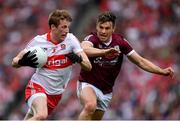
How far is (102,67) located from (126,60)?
247 inches

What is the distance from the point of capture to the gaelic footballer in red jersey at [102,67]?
1002 cm

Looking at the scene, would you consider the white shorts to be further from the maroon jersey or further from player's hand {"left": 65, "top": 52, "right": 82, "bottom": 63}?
player's hand {"left": 65, "top": 52, "right": 82, "bottom": 63}

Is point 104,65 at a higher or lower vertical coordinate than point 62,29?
lower

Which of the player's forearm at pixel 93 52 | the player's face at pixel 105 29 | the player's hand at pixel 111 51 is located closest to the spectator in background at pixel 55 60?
the player's forearm at pixel 93 52

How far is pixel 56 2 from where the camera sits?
66.7 feet

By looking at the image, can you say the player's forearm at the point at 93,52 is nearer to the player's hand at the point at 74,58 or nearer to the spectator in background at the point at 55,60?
the spectator in background at the point at 55,60

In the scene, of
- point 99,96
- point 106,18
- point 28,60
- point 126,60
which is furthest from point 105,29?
point 126,60

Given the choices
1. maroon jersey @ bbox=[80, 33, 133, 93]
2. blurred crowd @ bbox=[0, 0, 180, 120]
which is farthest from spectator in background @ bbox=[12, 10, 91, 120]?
blurred crowd @ bbox=[0, 0, 180, 120]

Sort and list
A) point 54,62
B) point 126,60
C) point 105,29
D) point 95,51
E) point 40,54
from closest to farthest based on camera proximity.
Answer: point 40,54
point 54,62
point 95,51
point 105,29
point 126,60

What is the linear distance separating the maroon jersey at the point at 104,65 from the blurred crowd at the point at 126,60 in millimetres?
4418

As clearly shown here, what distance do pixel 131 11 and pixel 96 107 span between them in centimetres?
791

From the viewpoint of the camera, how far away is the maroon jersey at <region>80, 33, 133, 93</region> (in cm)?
1029

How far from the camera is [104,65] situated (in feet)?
34.1

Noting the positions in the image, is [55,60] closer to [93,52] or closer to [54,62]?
[54,62]
